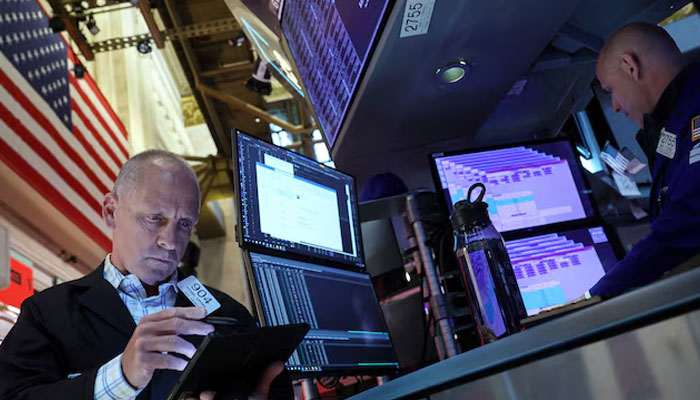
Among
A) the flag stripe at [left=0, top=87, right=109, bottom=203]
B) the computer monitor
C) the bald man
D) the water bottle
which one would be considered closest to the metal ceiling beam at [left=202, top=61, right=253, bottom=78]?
the flag stripe at [left=0, top=87, right=109, bottom=203]

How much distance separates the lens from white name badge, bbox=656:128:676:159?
5.30 ft

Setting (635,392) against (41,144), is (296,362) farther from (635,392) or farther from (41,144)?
(41,144)

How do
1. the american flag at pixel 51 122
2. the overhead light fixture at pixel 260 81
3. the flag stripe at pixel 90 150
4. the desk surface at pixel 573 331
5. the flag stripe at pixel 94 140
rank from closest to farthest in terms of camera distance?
1. the desk surface at pixel 573 331
2. the american flag at pixel 51 122
3. the flag stripe at pixel 90 150
4. the flag stripe at pixel 94 140
5. the overhead light fixture at pixel 260 81

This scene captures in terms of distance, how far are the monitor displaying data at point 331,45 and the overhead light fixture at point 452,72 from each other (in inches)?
11.3

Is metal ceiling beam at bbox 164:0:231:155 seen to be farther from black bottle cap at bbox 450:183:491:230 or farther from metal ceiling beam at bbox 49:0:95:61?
black bottle cap at bbox 450:183:491:230

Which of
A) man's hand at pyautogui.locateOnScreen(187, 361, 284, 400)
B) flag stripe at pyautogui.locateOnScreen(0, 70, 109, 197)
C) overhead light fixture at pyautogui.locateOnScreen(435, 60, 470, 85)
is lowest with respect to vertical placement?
man's hand at pyautogui.locateOnScreen(187, 361, 284, 400)

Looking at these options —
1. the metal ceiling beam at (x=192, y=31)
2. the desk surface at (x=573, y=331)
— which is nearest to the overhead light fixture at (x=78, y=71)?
the metal ceiling beam at (x=192, y=31)

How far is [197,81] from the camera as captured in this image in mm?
7562

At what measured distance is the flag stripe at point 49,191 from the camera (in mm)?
4773

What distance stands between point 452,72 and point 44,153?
4.45 metres

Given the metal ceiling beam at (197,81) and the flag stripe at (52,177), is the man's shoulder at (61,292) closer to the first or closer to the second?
the flag stripe at (52,177)

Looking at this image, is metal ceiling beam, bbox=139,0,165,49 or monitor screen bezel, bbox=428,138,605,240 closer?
monitor screen bezel, bbox=428,138,605,240

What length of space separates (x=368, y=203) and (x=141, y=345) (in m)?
1.16

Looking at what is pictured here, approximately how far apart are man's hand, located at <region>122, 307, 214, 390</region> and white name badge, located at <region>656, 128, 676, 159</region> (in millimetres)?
1261
